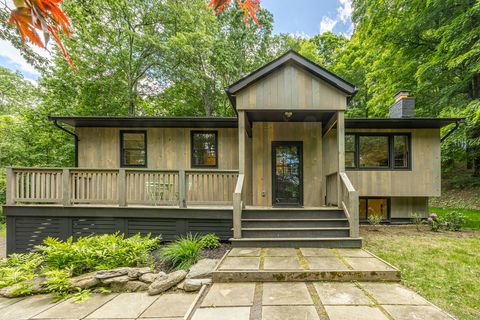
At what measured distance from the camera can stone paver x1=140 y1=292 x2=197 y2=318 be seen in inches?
115

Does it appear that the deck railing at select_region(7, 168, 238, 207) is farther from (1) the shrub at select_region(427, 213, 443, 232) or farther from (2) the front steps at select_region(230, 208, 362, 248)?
(1) the shrub at select_region(427, 213, 443, 232)

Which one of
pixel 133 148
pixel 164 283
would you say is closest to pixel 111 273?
pixel 164 283

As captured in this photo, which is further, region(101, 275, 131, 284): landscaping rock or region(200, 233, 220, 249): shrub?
region(200, 233, 220, 249): shrub

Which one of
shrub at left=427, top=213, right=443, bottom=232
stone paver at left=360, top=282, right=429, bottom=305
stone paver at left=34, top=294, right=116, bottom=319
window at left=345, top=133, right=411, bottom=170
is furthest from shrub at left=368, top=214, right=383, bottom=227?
stone paver at left=34, top=294, right=116, bottom=319

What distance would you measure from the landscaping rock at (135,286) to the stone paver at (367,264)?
10.9 ft

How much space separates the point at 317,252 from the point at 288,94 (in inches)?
141

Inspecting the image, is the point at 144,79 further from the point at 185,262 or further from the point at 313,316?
the point at 313,316

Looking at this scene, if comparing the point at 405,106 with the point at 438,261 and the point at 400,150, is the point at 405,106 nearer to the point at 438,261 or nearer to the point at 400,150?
the point at 400,150

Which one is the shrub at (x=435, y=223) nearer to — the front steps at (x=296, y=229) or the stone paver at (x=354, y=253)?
the front steps at (x=296, y=229)

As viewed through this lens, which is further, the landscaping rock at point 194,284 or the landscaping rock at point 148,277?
the landscaping rock at point 148,277

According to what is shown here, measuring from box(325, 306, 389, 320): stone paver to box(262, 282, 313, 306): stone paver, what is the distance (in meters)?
0.30

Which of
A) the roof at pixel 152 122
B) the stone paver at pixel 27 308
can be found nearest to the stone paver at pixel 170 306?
the stone paver at pixel 27 308

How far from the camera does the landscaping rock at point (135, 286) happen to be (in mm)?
3664

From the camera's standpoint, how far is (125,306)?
10.4 feet
